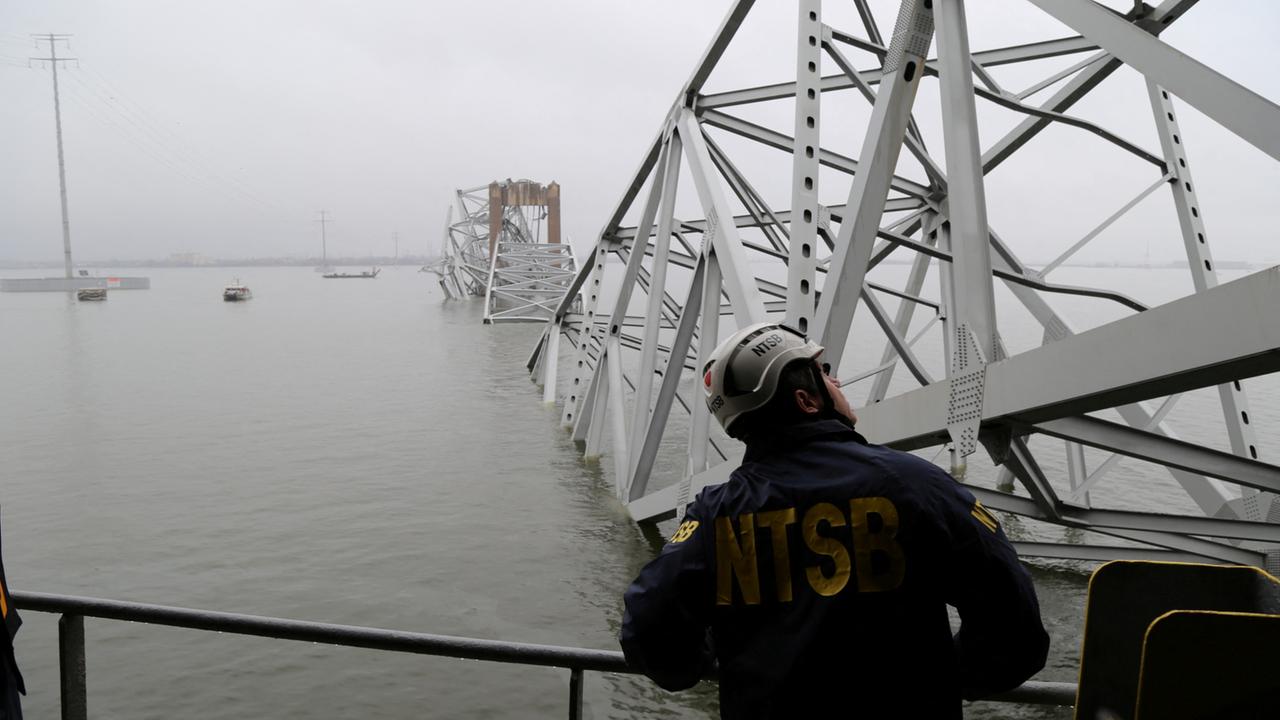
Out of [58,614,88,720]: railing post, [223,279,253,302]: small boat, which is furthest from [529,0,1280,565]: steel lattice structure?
[223,279,253,302]: small boat

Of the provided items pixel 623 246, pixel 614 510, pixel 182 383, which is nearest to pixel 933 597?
pixel 614 510

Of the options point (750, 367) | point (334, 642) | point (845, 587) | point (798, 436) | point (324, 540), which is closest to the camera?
point (845, 587)

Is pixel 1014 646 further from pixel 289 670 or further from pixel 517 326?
pixel 517 326

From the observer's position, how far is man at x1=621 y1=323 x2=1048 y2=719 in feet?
6.35

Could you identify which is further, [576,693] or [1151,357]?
[1151,357]

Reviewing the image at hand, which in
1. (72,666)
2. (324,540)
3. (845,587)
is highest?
(845,587)

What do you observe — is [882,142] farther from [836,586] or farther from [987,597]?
[836,586]

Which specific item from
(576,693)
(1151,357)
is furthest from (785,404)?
(1151,357)

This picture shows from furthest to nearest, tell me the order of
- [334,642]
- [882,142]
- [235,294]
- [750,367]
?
[235,294] < [882,142] < [334,642] < [750,367]

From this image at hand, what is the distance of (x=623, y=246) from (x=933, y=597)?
15090mm

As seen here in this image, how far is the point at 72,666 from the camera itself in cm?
362

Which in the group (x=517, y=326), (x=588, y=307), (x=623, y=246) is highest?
(x=623, y=246)

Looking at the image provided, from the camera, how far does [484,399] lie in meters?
26.4

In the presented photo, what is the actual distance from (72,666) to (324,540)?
991 cm
